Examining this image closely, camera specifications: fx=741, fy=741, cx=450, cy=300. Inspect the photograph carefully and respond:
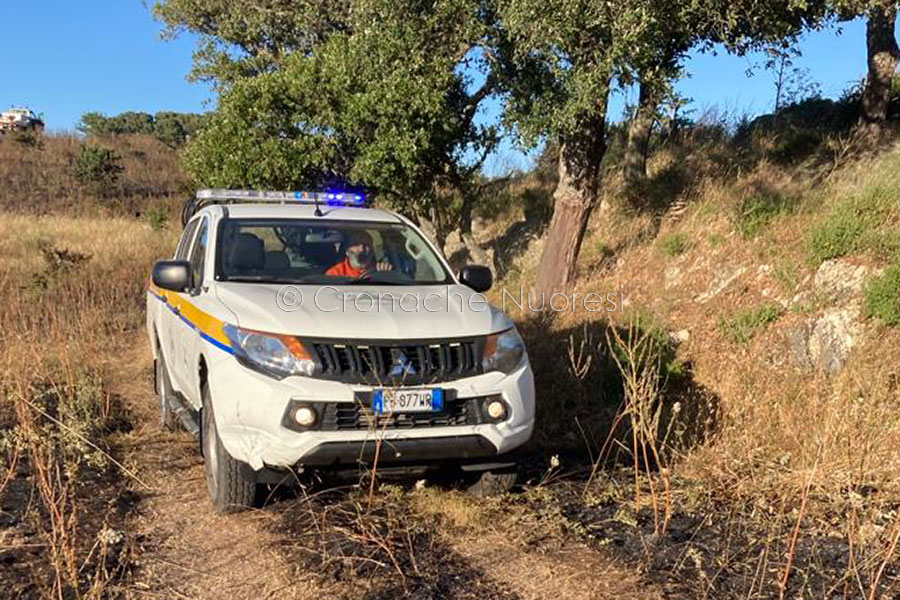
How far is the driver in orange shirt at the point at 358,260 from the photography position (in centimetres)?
503

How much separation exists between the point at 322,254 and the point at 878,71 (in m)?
10.1

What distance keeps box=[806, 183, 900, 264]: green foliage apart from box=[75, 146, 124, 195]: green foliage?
28.8 metres

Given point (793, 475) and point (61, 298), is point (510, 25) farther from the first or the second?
point (61, 298)

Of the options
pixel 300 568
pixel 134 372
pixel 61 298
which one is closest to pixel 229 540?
pixel 300 568

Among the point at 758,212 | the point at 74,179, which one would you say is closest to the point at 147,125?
the point at 74,179

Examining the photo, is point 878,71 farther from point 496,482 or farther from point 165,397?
point 165,397

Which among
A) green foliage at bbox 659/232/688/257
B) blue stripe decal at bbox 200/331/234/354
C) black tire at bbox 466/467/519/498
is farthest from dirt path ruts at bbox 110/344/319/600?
green foliage at bbox 659/232/688/257

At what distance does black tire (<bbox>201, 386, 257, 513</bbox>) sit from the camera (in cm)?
409

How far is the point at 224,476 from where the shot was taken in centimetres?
412

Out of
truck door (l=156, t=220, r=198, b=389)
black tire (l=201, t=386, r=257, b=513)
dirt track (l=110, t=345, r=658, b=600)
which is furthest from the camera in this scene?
truck door (l=156, t=220, r=198, b=389)

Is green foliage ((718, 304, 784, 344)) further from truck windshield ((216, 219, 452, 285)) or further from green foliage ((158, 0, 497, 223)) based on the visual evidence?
green foliage ((158, 0, 497, 223))

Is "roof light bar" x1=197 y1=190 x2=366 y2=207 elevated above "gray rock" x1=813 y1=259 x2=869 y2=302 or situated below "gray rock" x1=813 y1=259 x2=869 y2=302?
above

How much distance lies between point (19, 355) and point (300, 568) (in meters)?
5.28

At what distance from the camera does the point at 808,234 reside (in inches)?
320
